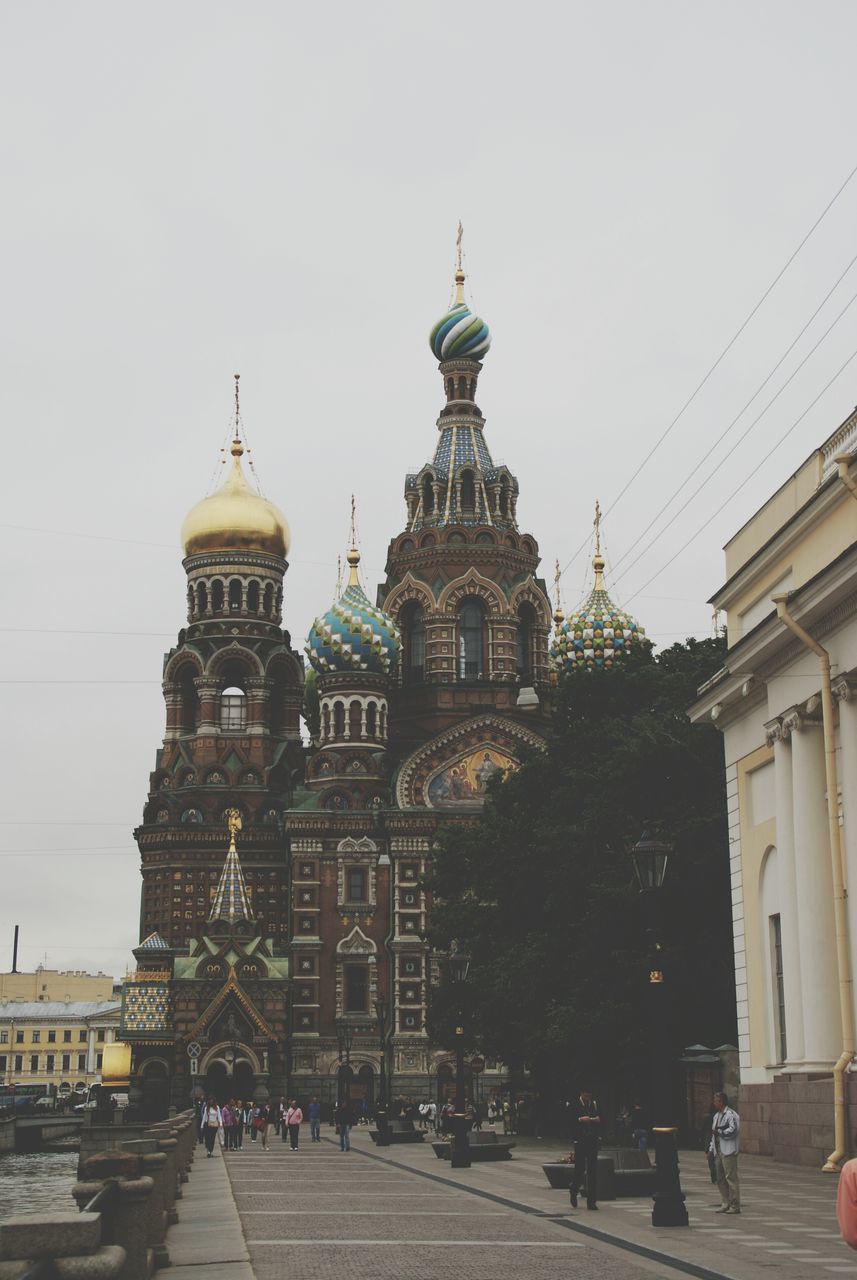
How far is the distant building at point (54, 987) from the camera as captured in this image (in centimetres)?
13538

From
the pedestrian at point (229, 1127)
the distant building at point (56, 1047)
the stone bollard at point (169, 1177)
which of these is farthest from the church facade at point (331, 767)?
the distant building at point (56, 1047)

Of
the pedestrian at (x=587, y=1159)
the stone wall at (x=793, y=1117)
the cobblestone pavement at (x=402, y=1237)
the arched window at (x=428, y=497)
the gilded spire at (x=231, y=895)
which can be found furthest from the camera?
the arched window at (x=428, y=497)

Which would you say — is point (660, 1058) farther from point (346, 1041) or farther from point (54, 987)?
point (54, 987)

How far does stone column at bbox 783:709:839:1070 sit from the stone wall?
45cm

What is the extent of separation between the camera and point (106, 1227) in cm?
1072

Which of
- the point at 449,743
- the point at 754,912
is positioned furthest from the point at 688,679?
the point at 449,743

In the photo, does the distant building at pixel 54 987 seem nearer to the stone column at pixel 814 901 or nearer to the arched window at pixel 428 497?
the arched window at pixel 428 497

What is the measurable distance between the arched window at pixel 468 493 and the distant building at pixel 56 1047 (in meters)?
63.9

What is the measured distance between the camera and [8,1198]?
1451 inches

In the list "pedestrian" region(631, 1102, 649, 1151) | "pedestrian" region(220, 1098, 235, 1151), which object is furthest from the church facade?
"pedestrian" region(631, 1102, 649, 1151)

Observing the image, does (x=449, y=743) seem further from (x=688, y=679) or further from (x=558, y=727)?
(x=688, y=679)

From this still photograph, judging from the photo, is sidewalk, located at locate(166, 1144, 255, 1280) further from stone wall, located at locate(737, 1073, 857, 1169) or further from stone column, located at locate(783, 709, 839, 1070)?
stone column, located at locate(783, 709, 839, 1070)

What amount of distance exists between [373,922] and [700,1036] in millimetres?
29575

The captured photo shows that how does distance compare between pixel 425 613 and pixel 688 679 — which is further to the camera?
pixel 425 613
